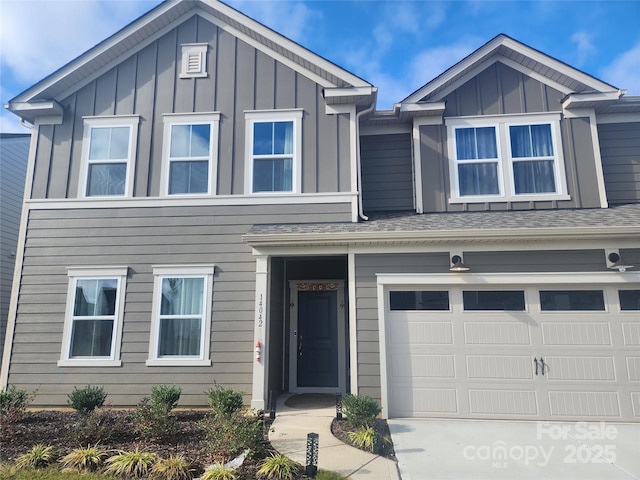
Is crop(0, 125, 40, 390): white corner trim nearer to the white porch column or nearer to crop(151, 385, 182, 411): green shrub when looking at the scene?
crop(151, 385, 182, 411): green shrub

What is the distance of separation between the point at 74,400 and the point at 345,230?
17.1 feet

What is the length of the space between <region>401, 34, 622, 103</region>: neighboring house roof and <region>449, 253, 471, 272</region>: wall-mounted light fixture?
360cm

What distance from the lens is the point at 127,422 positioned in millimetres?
6055

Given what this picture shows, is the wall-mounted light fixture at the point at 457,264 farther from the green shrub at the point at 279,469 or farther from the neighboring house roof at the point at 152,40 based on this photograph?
the neighboring house roof at the point at 152,40

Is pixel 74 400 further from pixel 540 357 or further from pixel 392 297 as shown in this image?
pixel 540 357

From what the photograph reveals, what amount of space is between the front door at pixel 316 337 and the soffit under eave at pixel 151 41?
444 centimetres

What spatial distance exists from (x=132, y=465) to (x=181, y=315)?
3310 mm

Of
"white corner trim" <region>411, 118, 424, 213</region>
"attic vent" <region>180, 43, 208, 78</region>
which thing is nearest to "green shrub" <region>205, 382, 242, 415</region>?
"white corner trim" <region>411, 118, 424, 213</region>

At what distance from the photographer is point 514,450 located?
5.07m

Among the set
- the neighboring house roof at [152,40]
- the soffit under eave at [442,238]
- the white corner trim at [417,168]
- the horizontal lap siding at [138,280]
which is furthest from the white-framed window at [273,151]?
the white corner trim at [417,168]

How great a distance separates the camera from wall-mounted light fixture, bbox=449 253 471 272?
658 centimetres

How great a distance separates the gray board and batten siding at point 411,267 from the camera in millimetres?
6574

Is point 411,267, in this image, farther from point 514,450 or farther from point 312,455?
point 312,455

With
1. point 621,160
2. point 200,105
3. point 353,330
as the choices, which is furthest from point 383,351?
point 621,160
